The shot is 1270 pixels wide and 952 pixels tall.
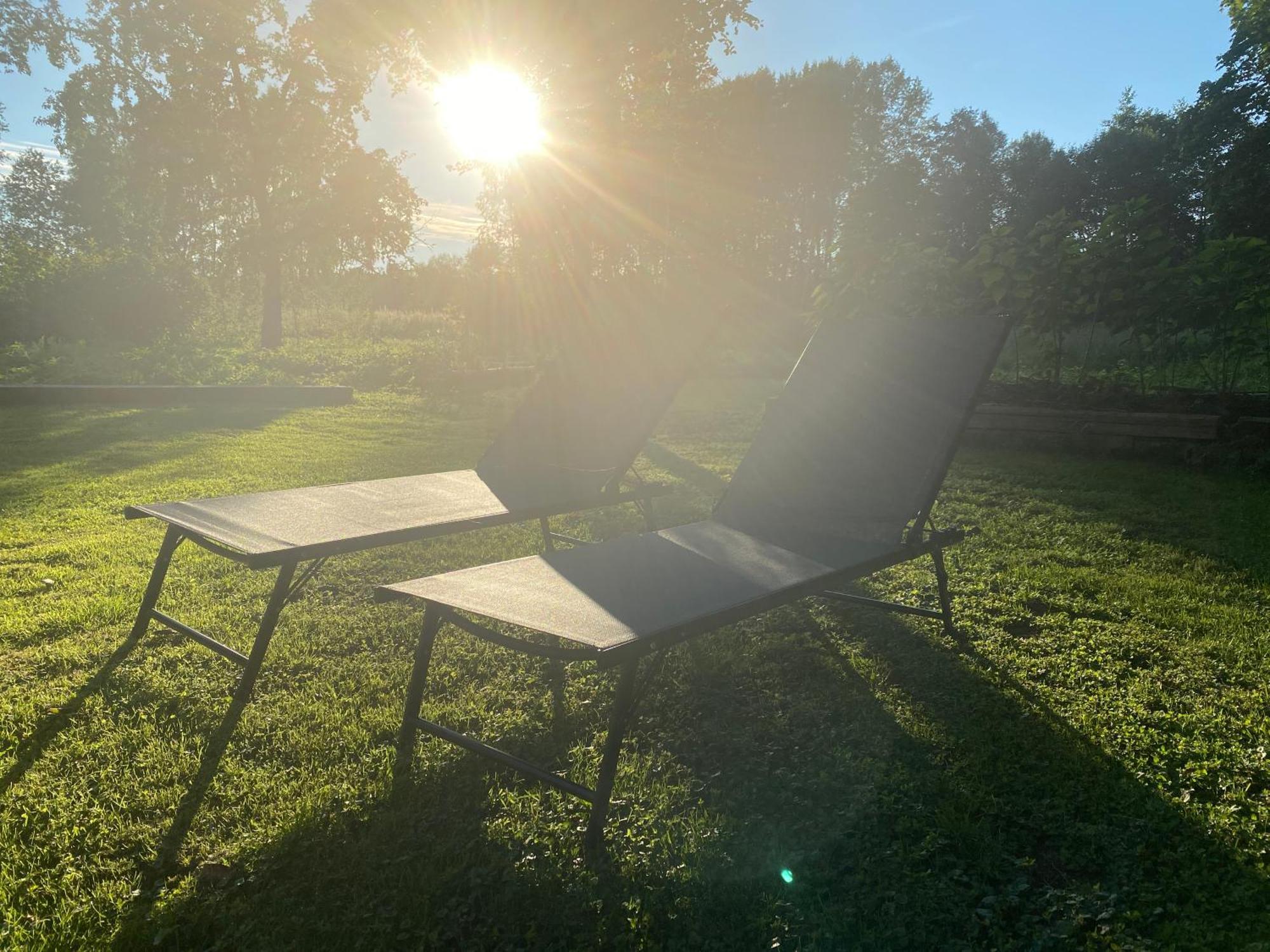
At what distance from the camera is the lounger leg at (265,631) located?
8.50 ft

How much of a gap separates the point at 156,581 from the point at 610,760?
2.16 metres

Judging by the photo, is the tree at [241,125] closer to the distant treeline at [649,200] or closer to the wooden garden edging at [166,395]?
the distant treeline at [649,200]

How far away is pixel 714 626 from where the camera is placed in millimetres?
2215

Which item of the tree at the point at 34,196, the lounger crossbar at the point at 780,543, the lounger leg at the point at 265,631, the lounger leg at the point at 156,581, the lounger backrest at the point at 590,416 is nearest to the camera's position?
the lounger crossbar at the point at 780,543

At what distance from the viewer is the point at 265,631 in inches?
103

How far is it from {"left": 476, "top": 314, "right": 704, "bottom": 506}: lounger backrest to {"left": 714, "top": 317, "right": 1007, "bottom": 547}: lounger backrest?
585 mm

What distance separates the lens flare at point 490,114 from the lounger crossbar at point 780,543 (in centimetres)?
702

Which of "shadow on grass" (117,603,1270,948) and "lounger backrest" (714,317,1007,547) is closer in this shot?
"shadow on grass" (117,603,1270,948)

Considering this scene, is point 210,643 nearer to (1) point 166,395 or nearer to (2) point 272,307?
(1) point 166,395

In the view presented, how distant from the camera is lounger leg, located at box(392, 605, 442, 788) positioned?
2.39 metres

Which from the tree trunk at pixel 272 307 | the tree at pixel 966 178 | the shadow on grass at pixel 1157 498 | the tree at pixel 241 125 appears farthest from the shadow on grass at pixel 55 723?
the tree at pixel 966 178

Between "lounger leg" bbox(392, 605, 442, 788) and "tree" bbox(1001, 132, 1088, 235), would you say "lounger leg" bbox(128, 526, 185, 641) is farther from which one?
"tree" bbox(1001, 132, 1088, 235)

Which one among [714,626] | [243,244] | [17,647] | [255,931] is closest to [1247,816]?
[714,626]

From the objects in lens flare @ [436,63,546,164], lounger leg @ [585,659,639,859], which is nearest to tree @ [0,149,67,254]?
lens flare @ [436,63,546,164]
